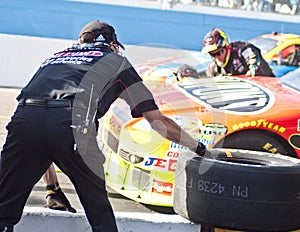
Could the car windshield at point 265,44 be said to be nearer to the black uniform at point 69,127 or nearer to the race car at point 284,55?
the race car at point 284,55

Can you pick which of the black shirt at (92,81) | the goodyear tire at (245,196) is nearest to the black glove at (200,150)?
the goodyear tire at (245,196)

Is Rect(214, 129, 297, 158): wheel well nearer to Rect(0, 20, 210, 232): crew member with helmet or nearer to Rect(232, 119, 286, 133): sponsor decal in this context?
Rect(232, 119, 286, 133): sponsor decal

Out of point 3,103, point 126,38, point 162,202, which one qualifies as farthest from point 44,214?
point 126,38

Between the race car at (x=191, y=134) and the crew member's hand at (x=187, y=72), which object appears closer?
the race car at (x=191, y=134)

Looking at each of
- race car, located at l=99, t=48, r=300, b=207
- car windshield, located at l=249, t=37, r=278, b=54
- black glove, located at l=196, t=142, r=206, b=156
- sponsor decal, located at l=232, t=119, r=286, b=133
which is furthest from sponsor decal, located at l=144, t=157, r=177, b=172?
car windshield, located at l=249, t=37, r=278, b=54

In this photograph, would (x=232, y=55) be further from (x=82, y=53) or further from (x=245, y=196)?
(x=245, y=196)

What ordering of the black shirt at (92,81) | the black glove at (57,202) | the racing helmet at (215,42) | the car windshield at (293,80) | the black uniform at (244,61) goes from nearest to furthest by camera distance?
the black shirt at (92,81), the black glove at (57,202), the car windshield at (293,80), the black uniform at (244,61), the racing helmet at (215,42)

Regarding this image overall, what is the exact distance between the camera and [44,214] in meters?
4.03

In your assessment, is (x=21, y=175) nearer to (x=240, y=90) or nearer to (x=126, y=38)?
(x=240, y=90)

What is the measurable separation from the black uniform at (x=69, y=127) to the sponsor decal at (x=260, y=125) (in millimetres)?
1893

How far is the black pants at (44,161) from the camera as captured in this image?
3.41m

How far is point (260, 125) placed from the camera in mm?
5375

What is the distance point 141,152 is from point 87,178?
1.88 m

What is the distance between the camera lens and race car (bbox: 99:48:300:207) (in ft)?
17.2
